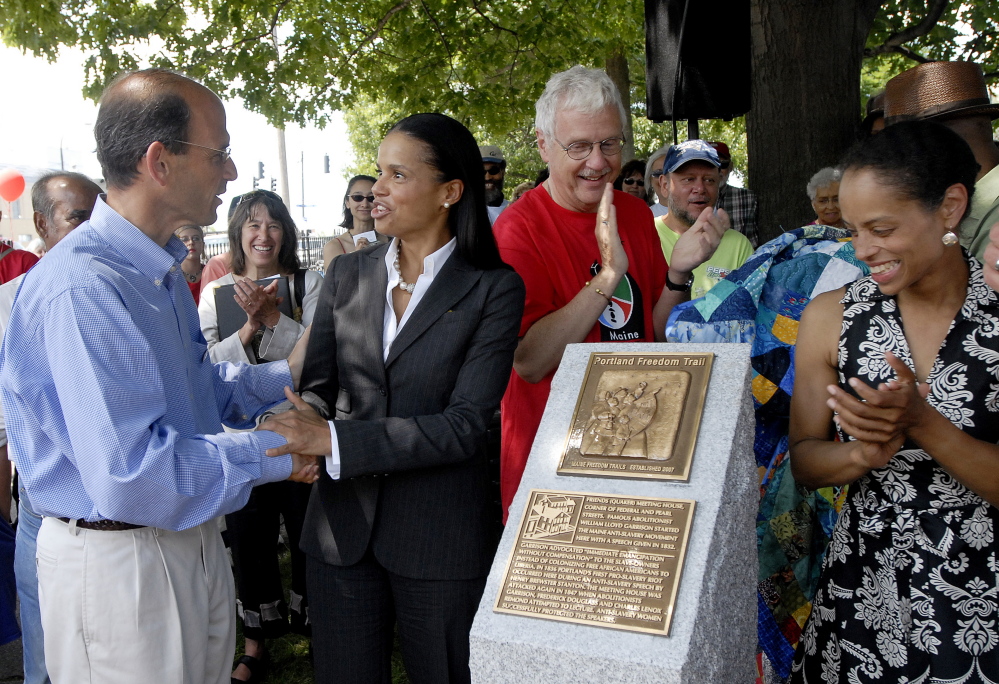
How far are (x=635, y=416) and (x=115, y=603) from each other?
1393 millimetres

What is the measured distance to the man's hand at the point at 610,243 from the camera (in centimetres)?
263

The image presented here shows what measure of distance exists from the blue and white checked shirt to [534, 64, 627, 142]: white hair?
1364mm

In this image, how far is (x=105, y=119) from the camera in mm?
2117

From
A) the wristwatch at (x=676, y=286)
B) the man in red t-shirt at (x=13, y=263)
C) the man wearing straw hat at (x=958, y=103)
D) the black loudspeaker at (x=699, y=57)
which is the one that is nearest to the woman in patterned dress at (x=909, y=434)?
the wristwatch at (x=676, y=286)

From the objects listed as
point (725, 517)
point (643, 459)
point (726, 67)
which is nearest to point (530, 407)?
point (643, 459)

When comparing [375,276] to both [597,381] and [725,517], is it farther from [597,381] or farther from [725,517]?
[725,517]

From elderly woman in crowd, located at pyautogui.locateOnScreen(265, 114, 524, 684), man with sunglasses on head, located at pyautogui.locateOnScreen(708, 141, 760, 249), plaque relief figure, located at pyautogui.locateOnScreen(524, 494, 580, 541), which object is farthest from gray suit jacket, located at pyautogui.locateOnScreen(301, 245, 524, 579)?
man with sunglasses on head, located at pyautogui.locateOnScreen(708, 141, 760, 249)

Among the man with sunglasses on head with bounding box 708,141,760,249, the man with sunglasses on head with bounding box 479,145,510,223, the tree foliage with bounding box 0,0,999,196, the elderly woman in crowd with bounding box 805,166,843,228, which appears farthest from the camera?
the tree foliage with bounding box 0,0,999,196

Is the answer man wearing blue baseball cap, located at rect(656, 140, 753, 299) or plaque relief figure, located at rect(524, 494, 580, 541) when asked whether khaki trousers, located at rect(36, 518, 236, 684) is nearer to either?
plaque relief figure, located at rect(524, 494, 580, 541)

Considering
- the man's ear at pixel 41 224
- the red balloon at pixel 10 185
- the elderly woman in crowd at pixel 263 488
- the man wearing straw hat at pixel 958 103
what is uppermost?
the man wearing straw hat at pixel 958 103

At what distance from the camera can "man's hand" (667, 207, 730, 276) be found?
110 inches

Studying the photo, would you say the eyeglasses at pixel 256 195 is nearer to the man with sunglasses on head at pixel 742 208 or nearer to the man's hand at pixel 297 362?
the man's hand at pixel 297 362

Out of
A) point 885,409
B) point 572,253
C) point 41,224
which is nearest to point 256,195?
point 41,224

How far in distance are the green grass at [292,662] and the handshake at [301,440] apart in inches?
86.0
